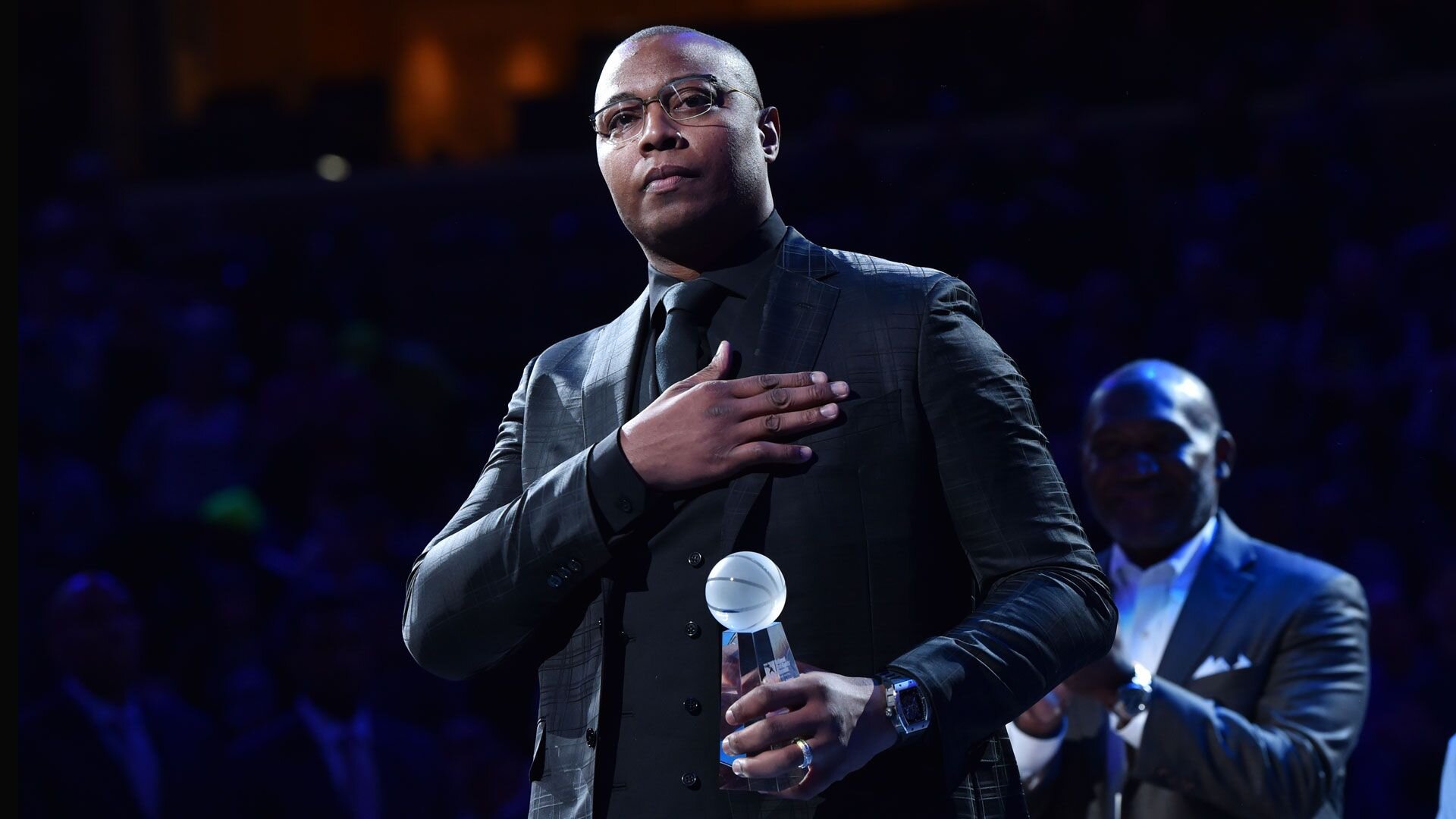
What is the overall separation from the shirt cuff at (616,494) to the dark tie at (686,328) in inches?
7.3

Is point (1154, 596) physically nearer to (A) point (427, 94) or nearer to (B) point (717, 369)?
(B) point (717, 369)

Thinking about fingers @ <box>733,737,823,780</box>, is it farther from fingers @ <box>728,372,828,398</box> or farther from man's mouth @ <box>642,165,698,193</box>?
man's mouth @ <box>642,165,698,193</box>

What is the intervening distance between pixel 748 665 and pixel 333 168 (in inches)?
390

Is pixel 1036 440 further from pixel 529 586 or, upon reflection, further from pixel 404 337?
pixel 404 337

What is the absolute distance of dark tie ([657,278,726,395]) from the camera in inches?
72.6

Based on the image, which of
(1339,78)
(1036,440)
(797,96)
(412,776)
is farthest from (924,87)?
(1036,440)

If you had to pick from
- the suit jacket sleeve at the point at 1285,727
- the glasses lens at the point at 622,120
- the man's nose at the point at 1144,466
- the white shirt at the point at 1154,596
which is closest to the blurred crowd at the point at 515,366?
the suit jacket sleeve at the point at 1285,727

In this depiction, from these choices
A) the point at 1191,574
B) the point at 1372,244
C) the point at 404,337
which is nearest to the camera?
the point at 1191,574

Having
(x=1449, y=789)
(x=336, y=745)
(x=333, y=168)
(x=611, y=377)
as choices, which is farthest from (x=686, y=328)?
(x=333, y=168)

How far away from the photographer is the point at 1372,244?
6555 millimetres

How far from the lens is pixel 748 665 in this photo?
156 cm

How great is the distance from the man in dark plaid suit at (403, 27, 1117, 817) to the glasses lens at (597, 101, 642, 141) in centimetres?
3

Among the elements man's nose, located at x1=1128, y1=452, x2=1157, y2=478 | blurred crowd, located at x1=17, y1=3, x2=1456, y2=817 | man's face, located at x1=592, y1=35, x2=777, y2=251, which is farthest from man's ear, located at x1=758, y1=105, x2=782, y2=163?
blurred crowd, located at x1=17, y1=3, x2=1456, y2=817

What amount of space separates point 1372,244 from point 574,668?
5512 mm
